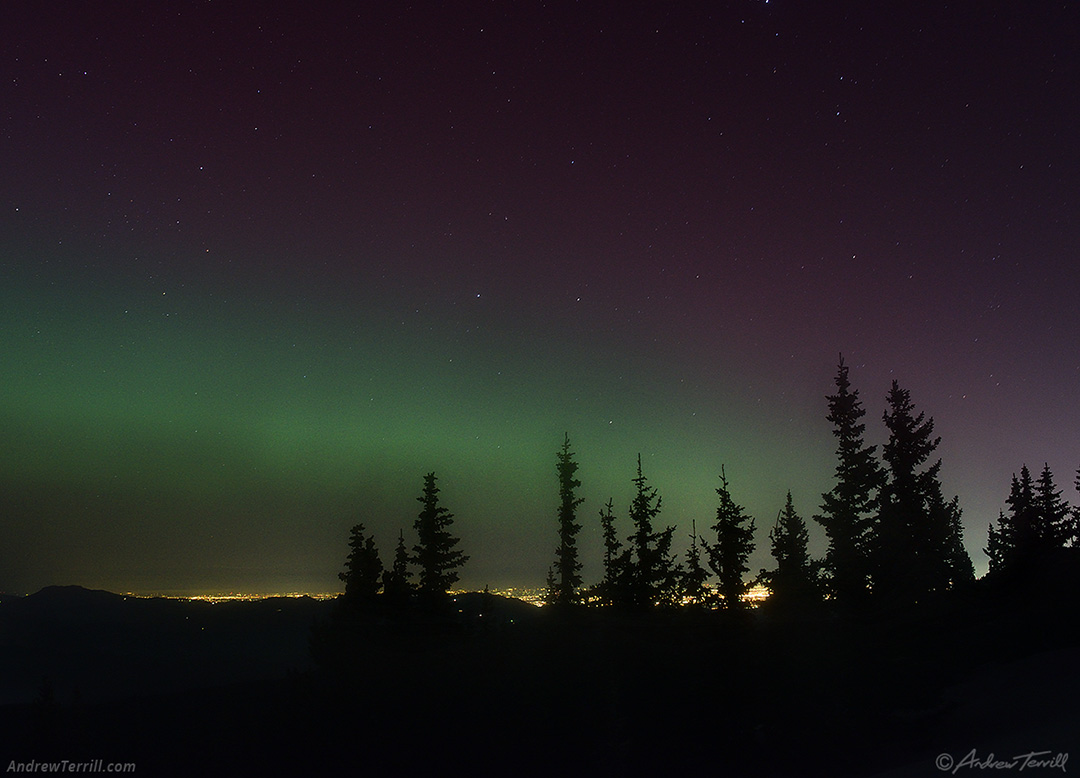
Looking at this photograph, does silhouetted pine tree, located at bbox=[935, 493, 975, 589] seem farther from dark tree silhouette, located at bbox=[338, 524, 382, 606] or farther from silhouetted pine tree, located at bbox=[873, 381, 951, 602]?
dark tree silhouette, located at bbox=[338, 524, 382, 606]

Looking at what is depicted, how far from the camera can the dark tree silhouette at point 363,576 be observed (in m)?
44.4

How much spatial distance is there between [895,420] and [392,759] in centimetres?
3497

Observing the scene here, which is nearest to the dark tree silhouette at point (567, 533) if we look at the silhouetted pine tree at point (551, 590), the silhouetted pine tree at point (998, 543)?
the silhouetted pine tree at point (551, 590)

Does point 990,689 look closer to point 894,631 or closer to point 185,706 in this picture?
point 894,631

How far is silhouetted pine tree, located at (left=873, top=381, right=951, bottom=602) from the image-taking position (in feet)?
105

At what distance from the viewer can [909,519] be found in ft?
124

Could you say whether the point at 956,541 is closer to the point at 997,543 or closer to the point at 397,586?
the point at 997,543

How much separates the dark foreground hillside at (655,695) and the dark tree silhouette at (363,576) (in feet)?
5.49

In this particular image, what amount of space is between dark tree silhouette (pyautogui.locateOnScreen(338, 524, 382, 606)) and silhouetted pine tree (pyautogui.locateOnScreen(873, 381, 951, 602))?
3062cm

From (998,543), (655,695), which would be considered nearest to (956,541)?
(998,543)

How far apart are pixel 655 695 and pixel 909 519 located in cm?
1822

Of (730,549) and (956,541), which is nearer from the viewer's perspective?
(730,549)

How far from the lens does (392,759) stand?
3247 centimetres

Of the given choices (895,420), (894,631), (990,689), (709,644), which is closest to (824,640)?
(894,631)
